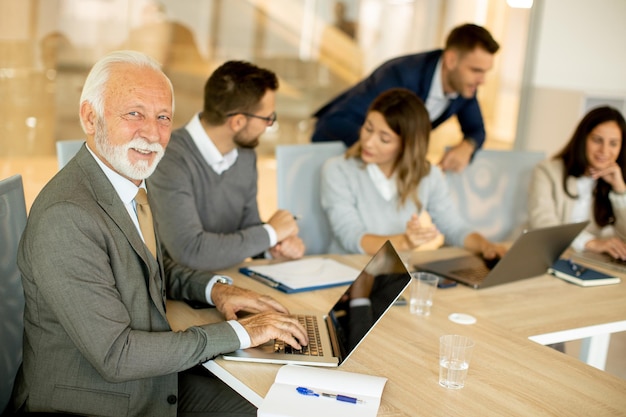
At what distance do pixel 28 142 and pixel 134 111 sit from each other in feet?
7.21

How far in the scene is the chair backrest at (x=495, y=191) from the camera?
3652mm

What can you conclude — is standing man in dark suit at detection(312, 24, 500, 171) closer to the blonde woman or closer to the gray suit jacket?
the blonde woman

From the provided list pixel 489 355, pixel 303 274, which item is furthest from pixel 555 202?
pixel 489 355

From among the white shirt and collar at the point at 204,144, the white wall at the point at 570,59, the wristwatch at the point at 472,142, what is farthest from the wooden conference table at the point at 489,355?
the white wall at the point at 570,59

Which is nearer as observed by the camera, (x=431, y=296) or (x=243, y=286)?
(x=431, y=296)

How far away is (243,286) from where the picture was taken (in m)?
2.22

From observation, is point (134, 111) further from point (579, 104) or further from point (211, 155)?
point (579, 104)

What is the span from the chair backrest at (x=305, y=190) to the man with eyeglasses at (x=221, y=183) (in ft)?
0.77

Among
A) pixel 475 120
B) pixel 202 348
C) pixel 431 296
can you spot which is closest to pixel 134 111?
pixel 202 348

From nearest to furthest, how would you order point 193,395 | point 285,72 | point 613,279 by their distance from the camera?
1. point 193,395
2. point 613,279
3. point 285,72

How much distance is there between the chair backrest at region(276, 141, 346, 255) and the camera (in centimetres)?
313

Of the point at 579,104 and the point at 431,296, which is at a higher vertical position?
the point at 579,104

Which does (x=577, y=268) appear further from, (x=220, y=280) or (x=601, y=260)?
(x=220, y=280)

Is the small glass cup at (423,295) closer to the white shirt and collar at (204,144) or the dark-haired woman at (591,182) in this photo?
the white shirt and collar at (204,144)
